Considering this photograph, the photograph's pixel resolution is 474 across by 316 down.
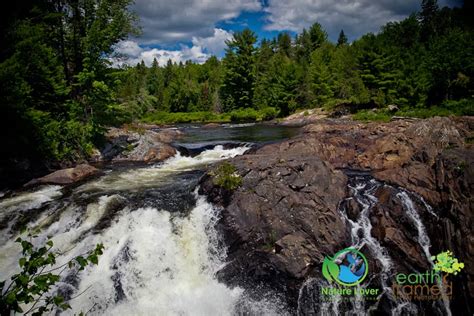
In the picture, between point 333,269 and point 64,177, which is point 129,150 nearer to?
point 64,177

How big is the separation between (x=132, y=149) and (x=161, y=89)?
240 feet

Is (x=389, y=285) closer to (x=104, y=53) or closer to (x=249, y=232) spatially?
(x=249, y=232)

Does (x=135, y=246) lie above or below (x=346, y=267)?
above

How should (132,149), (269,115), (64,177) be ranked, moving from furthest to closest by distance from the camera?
(269,115), (132,149), (64,177)

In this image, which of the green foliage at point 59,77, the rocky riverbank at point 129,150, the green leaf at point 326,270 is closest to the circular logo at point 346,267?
the green leaf at point 326,270

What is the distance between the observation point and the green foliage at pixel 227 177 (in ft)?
39.0

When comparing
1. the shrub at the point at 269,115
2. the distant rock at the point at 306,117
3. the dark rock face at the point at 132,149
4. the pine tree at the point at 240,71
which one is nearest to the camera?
the dark rock face at the point at 132,149

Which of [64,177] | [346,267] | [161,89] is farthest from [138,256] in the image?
[161,89]

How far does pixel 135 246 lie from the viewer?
10508 mm

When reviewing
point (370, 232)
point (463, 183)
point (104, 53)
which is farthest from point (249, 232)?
point (104, 53)

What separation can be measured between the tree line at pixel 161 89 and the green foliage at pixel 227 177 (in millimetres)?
10428

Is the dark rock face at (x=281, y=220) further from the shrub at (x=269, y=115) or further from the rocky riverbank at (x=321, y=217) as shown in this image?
the shrub at (x=269, y=115)

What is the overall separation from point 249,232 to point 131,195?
5509 millimetres

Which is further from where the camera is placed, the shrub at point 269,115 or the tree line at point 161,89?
the shrub at point 269,115
